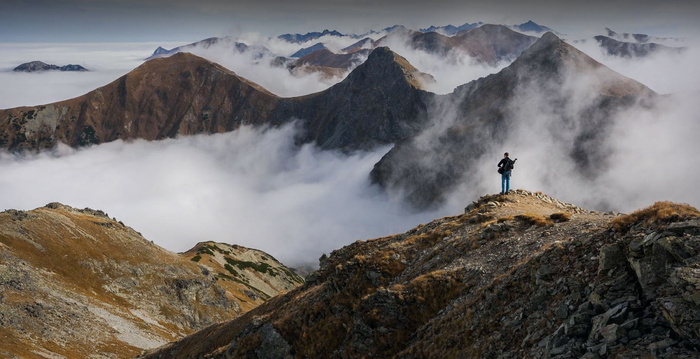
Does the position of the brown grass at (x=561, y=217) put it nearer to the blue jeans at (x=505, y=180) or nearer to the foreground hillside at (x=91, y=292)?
the blue jeans at (x=505, y=180)

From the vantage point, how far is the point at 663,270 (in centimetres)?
1980

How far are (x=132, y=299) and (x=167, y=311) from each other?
11311 mm

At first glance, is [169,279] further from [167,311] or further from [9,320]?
[9,320]

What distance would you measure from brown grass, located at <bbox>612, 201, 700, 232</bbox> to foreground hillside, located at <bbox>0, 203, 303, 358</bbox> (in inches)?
3531

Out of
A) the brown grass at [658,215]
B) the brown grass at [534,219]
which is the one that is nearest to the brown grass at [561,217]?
the brown grass at [534,219]

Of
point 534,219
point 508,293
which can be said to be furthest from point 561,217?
point 508,293

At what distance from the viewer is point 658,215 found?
23250 mm

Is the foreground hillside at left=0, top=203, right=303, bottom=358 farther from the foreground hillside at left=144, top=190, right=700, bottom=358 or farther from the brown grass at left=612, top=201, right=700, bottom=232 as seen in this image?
the brown grass at left=612, top=201, right=700, bottom=232

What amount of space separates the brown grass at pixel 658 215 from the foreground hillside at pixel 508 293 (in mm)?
72

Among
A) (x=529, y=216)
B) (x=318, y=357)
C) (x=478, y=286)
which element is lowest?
(x=318, y=357)

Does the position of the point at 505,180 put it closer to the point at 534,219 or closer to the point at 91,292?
the point at 534,219

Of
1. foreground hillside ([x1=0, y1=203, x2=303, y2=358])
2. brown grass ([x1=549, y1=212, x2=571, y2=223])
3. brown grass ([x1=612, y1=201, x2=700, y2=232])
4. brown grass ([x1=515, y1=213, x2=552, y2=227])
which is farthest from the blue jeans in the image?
foreground hillside ([x1=0, y1=203, x2=303, y2=358])

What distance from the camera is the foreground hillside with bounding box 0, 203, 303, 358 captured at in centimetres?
9248

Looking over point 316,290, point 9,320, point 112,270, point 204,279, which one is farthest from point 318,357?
point 204,279
